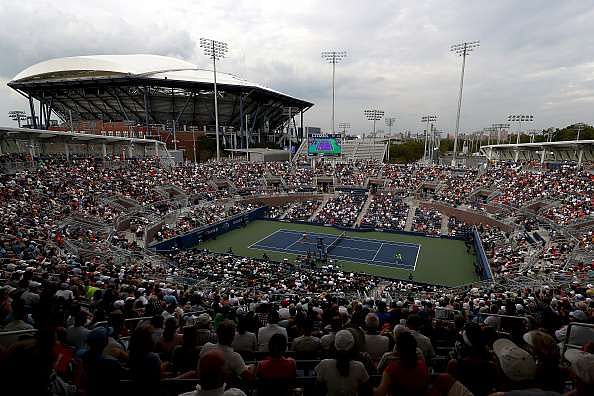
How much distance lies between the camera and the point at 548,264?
18.8 m

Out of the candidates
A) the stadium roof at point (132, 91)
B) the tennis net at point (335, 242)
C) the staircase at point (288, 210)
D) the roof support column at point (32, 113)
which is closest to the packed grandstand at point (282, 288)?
the staircase at point (288, 210)

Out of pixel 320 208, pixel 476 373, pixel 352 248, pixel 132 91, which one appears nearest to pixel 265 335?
pixel 476 373

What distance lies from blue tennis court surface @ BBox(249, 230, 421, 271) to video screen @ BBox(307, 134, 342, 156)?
22109mm

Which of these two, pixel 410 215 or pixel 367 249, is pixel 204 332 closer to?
pixel 367 249

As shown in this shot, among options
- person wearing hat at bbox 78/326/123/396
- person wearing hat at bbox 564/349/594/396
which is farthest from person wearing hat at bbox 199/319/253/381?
person wearing hat at bbox 564/349/594/396

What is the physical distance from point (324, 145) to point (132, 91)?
4221cm

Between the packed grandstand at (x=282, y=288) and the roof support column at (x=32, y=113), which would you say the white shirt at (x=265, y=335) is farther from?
the roof support column at (x=32, y=113)

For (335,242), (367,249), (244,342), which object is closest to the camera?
(244,342)

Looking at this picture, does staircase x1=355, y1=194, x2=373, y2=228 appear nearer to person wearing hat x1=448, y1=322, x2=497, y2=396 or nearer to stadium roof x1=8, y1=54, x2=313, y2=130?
person wearing hat x1=448, y1=322, x2=497, y2=396

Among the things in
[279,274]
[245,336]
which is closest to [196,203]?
[279,274]

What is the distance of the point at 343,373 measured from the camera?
3.21 metres

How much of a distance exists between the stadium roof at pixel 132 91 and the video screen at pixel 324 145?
1041 inches

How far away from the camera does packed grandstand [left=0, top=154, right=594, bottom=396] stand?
3078 mm

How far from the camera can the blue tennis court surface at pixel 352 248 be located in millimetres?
26406
